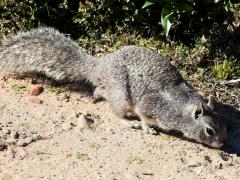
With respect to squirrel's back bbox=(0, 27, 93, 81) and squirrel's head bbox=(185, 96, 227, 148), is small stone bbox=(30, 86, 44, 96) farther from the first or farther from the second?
squirrel's head bbox=(185, 96, 227, 148)

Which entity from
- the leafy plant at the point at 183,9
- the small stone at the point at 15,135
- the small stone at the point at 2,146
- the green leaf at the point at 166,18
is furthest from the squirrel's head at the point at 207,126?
the small stone at the point at 2,146

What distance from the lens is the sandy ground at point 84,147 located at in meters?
6.05

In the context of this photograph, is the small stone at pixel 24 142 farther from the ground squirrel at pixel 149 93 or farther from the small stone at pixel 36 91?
the ground squirrel at pixel 149 93

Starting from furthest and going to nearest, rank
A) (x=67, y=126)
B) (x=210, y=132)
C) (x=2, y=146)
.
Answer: (x=67, y=126) → (x=210, y=132) → (x=2, y=146)

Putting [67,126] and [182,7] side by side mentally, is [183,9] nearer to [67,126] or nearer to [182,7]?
[182,7]

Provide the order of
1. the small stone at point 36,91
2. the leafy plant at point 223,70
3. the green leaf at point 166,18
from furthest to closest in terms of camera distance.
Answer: the leafy plant at point 223,70
the green leaf at point 166,18
the small stone at point 36,91

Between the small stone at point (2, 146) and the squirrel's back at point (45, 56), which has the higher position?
the squirrel's back at point (45, 56)

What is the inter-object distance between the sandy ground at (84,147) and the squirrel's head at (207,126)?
0.12 meters

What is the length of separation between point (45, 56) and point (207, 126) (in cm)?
220

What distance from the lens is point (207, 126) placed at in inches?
266

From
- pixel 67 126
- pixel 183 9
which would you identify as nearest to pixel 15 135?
pixel 67 126

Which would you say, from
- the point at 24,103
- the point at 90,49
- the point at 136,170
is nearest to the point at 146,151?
the point at 136,170

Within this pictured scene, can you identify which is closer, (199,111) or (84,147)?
(84,147)

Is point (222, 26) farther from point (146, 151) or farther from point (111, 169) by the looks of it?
point (111, 169)
